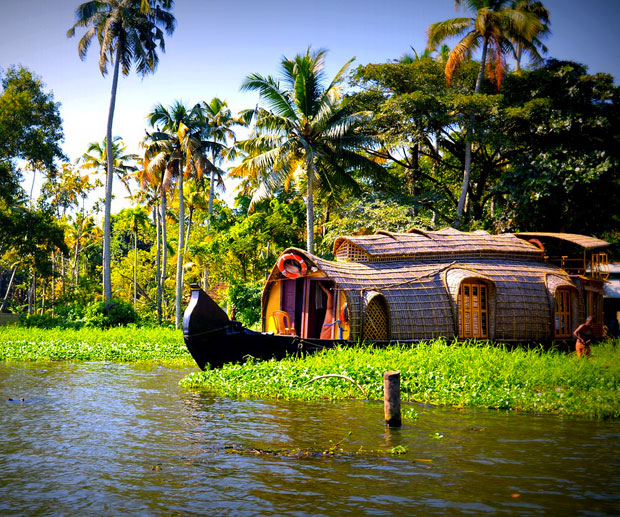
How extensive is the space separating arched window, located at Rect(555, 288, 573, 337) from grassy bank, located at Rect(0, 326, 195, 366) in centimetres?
1031

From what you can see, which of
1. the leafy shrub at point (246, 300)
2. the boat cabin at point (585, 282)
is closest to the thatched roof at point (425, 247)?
the boat cabin at point (585, 282)

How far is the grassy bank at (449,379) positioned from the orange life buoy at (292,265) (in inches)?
93.6

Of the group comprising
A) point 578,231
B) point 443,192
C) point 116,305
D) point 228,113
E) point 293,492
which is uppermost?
point 228,113

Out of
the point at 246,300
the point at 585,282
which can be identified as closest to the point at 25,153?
the point at 246,300

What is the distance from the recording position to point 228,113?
35.3 meters

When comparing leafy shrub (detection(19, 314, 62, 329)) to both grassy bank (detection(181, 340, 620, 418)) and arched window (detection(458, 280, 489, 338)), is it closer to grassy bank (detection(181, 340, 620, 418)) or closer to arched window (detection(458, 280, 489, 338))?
grassy bank (detection(181, 340, 620, 418))

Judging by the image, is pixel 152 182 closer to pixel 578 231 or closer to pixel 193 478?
pixel 578 231

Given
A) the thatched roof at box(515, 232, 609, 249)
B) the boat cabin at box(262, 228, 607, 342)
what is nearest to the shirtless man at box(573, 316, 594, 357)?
the boat cabin at box(262, 228, 607, 342)

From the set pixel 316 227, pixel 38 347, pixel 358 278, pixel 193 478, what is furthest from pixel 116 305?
pixel 193 478

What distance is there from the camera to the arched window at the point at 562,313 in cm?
1617

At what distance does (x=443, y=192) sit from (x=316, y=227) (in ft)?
22.7

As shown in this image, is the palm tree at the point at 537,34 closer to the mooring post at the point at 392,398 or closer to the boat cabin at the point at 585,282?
the boat cabin at the point at 585,282

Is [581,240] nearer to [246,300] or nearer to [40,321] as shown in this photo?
[246,300]

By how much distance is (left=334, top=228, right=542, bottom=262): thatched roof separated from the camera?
52.4 feet
